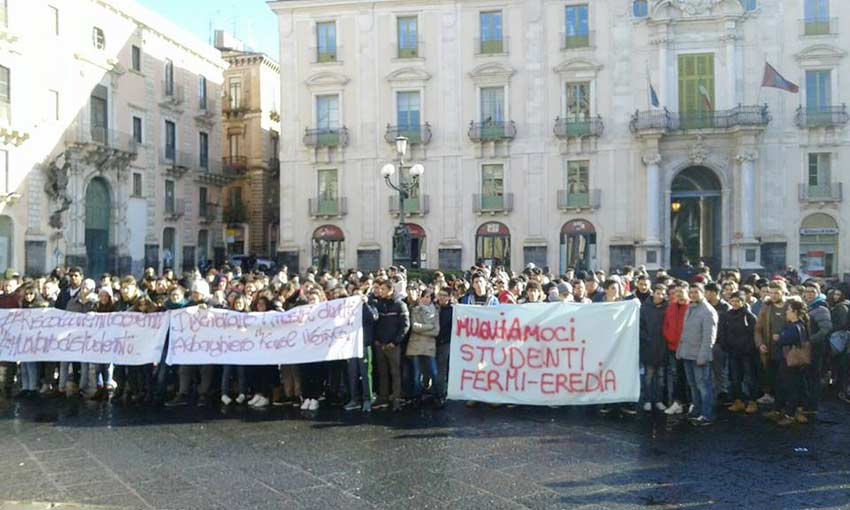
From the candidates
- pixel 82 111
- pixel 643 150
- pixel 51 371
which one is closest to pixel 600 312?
pixel 51 371

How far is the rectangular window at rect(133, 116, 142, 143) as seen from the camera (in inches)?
1535

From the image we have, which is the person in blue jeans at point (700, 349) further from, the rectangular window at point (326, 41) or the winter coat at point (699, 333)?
the rectangular window at point (326, 41)

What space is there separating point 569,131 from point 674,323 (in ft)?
85.2

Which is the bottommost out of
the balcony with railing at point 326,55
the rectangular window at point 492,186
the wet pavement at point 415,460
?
the wet pavement at point 415,460

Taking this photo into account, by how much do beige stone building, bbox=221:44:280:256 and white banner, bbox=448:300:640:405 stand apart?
40.5m

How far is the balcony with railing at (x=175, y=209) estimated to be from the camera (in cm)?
4153

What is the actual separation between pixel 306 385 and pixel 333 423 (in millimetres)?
1379

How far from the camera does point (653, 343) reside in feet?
32.4

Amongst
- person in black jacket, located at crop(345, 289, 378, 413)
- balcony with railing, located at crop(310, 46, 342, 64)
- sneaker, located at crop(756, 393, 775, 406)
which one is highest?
balcony with railing, located at crop(310, 46, 342, 64)

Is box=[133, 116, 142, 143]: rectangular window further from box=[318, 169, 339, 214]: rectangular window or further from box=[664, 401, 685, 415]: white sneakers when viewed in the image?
box=[664, 401, 685, 415]: white sneakers

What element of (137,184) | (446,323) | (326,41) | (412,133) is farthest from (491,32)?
(446,323)

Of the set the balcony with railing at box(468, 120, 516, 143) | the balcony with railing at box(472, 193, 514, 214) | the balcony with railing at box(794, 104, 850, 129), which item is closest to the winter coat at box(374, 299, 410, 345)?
the balcony with railing at box(472, 193, 514, 214)

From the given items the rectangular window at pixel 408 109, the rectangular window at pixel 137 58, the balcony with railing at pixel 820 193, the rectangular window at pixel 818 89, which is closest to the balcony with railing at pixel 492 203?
the rectangular window at pixel 408 109

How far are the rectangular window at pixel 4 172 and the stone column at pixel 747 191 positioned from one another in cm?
3022
